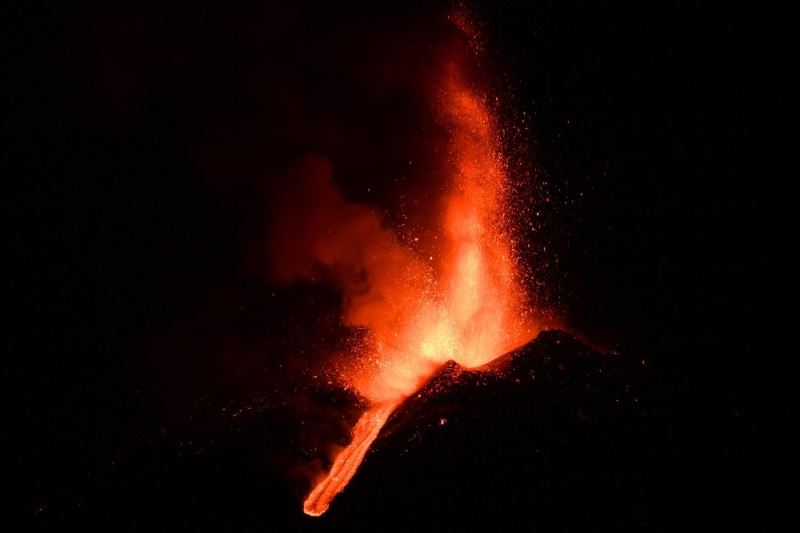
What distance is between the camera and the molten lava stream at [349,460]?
18.1ft

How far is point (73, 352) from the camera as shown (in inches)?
425

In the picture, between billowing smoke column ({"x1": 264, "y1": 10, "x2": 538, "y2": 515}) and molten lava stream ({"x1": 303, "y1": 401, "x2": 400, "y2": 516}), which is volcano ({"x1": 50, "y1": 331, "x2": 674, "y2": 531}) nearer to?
molten lava stream ({"x1": 303, "y1": 401, "x2": 400, "y2": 516})

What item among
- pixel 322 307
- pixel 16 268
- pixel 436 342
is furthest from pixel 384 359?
pixel 16 268

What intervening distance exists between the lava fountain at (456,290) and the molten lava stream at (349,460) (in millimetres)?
23

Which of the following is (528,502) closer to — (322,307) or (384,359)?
(384,359)

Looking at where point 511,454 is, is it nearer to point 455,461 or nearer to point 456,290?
point 455,461

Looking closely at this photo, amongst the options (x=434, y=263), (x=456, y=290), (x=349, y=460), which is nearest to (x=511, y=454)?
(x=349, y=460)

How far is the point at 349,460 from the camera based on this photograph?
21.1 ft

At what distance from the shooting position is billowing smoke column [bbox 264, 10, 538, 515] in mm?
9188

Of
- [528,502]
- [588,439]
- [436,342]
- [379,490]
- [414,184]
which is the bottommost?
[379,490]

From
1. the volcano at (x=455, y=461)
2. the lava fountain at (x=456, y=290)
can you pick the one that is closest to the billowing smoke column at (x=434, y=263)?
the lava fountain at (x=456, y=290)

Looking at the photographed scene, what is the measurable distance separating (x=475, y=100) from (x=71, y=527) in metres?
10.0

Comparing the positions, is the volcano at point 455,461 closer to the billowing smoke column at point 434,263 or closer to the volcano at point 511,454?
the volcano at point 511,454

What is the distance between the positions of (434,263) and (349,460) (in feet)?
18.0
